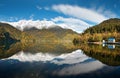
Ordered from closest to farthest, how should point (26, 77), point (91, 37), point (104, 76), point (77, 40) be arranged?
1. point (26, 77)
2. point (104, 76)
3. point (91, 37)
4. point (77, 40)

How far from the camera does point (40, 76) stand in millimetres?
20062

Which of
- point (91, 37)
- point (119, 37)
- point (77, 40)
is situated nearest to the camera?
point (119, 37)

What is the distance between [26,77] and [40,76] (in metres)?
1.35

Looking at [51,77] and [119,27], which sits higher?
[119,27]

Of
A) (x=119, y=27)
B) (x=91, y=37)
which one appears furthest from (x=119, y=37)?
(x=119, y=27)

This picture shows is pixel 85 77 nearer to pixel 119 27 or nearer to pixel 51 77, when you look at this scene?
pixel 51 77

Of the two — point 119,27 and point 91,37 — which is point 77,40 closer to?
point 91,37

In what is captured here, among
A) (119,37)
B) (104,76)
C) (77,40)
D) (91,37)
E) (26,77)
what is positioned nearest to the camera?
(26,77)

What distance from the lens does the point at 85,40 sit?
179750mm

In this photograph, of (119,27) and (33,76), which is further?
(119,27)

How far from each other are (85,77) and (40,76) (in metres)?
4.12

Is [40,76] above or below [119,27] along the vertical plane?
below

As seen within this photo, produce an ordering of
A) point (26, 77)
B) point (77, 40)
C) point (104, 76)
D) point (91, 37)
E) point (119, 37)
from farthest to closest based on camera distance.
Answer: point (77, 40) < point (91, 37) < point (119, 37) < point (104, 76) < point (26, 77)

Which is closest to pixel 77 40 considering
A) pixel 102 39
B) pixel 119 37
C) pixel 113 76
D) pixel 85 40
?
pixel 85 40
